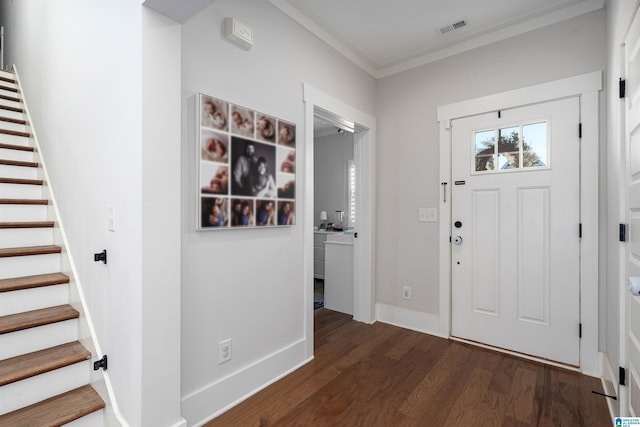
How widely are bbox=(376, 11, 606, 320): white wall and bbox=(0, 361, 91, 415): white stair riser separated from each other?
105 inches

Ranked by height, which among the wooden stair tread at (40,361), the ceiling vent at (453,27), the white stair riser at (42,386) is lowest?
the white stair riser at (42,386)

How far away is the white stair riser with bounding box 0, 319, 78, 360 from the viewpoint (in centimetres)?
171

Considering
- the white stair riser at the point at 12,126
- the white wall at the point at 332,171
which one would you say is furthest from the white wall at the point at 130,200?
the white wall at the point at 332,171

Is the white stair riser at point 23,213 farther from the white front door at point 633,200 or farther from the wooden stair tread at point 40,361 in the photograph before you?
the white front door at point 633,200

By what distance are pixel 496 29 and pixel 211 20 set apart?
2.38 meters

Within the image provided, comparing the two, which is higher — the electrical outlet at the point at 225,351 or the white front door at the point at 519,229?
the white front door at the point at 519,229

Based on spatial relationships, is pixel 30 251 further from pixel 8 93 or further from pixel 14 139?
pixel 8 93

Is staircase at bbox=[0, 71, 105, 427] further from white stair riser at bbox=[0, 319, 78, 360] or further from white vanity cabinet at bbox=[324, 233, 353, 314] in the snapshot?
white vanity cabinet at bbox=[324, 233, 353, 314]

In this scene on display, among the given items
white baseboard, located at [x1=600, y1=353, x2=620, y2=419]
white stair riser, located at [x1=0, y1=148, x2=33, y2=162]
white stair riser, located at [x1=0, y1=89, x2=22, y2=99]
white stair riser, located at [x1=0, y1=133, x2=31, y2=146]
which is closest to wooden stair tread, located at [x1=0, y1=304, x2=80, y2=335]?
white stair riser, located at [x1=0, y1=148, x2=33, y2=162]

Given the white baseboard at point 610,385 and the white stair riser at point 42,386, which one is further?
the white baseboard at point 610,385

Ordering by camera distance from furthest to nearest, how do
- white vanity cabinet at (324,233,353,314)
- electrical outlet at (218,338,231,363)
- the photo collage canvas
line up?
white vanity cabinet at (324,233,353,314) < electrical outlet at (218,338,231,363) < the photo collage canvas

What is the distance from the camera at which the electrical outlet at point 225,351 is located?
1917 mm

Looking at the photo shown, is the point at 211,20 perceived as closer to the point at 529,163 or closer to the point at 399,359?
the point at 529,163

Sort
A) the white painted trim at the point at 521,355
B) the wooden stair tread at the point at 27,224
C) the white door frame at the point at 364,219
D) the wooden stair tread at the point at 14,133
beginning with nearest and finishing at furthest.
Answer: the wooden stair tread at the point at 27,224, the white painted trim at the point at 521,355, the wooden stair tread at the point at 14,133, the white door frame at the point at 364,219
